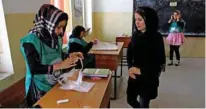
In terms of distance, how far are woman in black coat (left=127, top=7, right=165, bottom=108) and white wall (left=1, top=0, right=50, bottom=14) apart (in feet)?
3.79

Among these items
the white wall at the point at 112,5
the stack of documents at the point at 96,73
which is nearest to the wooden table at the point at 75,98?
the stack of documents at the point at 96,73

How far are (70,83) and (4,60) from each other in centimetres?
86

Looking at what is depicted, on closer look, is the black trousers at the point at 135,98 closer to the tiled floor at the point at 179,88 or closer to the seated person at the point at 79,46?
the tiled floor at the point at 179,88

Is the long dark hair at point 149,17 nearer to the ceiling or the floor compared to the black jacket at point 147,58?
nearer to the ceiling

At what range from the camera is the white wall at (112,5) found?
573cm

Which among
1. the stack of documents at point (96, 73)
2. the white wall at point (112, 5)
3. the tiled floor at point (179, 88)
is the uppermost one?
the white wall at point (112, 5)

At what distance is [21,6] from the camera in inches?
89.6

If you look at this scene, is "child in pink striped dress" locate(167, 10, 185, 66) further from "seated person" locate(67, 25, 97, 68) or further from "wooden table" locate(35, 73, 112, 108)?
"wooden table" locate(35, 73, 112, 108)

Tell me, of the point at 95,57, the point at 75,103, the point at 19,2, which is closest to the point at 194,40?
the point at 95,57

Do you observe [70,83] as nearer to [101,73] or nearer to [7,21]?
[101,73]

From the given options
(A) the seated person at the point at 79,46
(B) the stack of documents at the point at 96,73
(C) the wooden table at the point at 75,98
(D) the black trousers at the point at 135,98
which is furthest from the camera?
(A) the seated person at the point at 79,46

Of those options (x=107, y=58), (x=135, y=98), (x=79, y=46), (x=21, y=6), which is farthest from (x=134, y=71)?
(x=21, y=6)

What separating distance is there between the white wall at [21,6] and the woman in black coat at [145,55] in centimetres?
116

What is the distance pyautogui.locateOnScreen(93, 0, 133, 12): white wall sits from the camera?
18.8 ft
